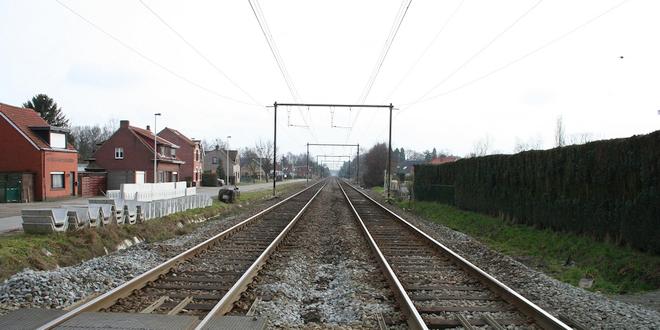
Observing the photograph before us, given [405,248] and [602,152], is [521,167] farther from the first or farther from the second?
[405,248]

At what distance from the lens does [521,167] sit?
57.2ft

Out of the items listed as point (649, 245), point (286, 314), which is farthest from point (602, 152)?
point (286, 314)

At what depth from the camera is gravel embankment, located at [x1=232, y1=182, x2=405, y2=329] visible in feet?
21.3

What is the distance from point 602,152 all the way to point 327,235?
8.09m

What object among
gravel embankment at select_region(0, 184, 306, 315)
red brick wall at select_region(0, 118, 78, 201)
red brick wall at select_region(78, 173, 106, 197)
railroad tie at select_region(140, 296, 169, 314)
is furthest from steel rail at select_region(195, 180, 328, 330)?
red brick wall at select_region(78, 173, 106, 197)

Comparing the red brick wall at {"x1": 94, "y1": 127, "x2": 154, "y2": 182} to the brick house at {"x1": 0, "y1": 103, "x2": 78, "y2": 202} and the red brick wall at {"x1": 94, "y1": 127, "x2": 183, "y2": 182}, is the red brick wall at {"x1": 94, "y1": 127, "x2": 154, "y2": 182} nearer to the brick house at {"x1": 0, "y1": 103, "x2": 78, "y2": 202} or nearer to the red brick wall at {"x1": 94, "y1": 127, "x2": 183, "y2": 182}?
the red brick wall at {"x1": 94, "y1": 127, "x2": 183, "y2": 182}

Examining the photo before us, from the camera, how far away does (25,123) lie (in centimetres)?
3650

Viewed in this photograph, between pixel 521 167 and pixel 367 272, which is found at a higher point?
pixel 521 167

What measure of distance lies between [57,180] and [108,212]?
25.8 metres

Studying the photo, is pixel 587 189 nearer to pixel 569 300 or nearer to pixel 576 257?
pixel 576 257

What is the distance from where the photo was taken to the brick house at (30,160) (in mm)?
32656

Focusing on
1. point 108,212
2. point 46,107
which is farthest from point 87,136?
point 108,212

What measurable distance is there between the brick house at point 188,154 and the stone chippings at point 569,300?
210ft

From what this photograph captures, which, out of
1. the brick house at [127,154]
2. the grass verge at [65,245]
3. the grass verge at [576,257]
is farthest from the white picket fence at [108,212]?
the brick house at [127,154]
